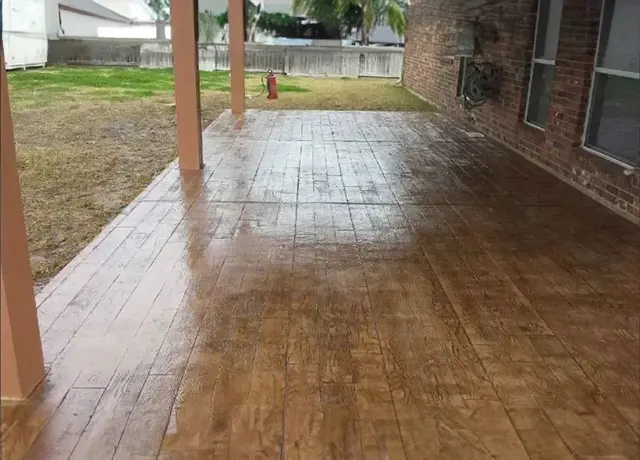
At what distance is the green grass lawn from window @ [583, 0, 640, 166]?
4081 mm

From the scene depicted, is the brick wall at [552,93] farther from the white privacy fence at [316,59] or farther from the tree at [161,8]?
the tree at [161,8]

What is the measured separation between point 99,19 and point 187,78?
883 inches

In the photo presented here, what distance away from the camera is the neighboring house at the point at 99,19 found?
19.4m

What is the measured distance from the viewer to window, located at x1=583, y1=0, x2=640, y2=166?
16.3 ft

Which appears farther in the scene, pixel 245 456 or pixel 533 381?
pixel 533 381

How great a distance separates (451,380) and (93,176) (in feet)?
14.9

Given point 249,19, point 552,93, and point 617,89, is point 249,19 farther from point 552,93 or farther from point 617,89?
point 617,89

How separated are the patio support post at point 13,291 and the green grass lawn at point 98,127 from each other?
1.21 metres

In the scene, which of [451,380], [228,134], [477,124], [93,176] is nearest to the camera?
[451,380]

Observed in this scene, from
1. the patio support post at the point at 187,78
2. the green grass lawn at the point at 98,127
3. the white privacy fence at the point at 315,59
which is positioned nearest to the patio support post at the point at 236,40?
the green grass lawn at the point at 98,127

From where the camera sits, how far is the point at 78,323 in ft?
9.71

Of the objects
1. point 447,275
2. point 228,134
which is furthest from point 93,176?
point 447,275

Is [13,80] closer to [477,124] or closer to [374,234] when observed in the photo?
[477,124]

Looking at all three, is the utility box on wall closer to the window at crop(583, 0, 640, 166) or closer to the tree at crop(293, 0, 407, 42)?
the window at crop(583, 0, 640, 166)
